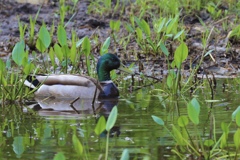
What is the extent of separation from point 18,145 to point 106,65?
3768mm

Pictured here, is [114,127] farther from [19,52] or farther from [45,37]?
[45,37]

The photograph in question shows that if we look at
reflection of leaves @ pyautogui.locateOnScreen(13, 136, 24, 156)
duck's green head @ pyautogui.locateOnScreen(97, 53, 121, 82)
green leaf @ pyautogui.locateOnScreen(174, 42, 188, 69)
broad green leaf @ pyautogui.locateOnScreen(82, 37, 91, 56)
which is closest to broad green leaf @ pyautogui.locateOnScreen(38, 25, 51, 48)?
broad green leaf @ pyautogui.locateOnScreen(82, 37, 91, 56)

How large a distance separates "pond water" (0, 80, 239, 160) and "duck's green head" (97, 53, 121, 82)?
2.23 ft

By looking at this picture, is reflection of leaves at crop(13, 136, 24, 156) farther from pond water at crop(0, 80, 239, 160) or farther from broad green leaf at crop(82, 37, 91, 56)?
broad green leaf at crop(82, 37, 91, 56)

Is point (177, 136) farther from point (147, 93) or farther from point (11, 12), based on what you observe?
point (11, 12)

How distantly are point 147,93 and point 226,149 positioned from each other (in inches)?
130

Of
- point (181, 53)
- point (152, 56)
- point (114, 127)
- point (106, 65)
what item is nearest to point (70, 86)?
point (106, 65)

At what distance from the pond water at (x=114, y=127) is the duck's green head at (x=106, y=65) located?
2.23 feet

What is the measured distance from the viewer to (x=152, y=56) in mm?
11008

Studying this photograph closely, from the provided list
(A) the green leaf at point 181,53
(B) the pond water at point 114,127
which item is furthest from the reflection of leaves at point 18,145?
(A) the green leaf at point 181,53

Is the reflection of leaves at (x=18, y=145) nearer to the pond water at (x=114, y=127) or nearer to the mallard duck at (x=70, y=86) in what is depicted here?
the pond water at (x=114, y=127)

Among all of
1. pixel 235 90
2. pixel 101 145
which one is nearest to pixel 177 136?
pixel 101 145

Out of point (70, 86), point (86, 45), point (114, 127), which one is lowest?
point (70, 86)

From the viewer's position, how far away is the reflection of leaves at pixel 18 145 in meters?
5.88
